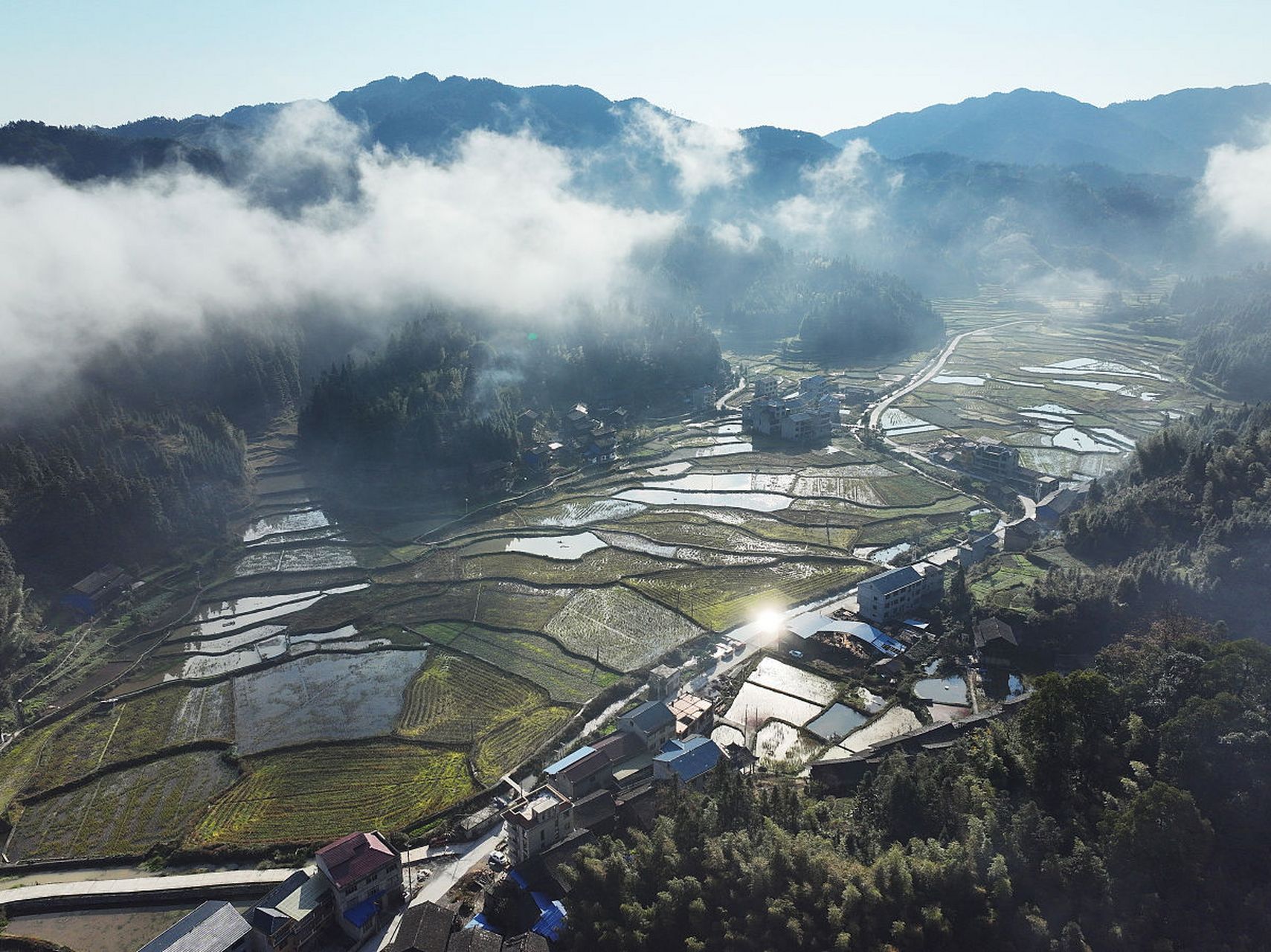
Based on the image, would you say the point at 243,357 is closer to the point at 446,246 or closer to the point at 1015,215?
the point at 446,246

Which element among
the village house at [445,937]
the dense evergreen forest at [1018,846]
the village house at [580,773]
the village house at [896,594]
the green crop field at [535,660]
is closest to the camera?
the dense evergreen forest at [1018,846]

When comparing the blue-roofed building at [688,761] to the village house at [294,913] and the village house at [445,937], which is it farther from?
the village house at [294,913]

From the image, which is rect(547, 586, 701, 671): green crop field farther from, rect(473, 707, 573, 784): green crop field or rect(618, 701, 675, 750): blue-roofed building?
rect(618, 701, 675, 750): blue-roofed building

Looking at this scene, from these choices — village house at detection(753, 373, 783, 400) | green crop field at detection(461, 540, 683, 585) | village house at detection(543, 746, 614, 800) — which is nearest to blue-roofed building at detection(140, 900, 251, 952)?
village house at detection(543, 746, 614, 800)

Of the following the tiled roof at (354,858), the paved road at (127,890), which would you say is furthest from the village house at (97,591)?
the tiled roof at (354,858)

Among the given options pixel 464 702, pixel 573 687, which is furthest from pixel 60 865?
pixel 573 687

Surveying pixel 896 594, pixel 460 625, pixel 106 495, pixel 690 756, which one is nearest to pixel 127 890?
pixel 460 625

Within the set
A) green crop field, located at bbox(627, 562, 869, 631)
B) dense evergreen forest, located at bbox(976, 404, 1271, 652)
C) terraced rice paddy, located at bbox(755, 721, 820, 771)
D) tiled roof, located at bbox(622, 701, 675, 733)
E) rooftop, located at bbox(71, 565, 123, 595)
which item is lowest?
terraced rice paddy, located at bbox(755, 721, 820, 771)
